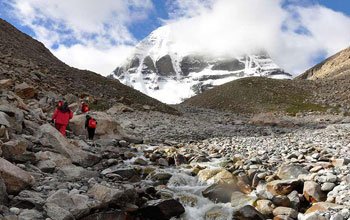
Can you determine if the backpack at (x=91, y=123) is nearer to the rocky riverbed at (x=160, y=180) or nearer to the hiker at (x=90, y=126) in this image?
the hiker at (x=90, y=126)

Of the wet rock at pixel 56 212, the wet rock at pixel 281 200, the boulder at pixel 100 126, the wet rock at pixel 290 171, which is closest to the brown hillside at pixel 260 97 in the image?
the boulder at pixel 100 126

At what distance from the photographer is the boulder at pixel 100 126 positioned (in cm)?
2500

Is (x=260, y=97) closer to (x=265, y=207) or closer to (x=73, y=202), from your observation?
(x=265, y=207)

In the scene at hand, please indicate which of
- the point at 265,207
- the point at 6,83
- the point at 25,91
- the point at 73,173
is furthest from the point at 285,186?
the point at 6,83

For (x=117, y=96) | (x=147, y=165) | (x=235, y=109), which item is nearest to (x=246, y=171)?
(x=147, y=165)

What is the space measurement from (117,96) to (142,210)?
1537 inches

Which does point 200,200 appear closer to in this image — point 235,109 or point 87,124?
point 87,124

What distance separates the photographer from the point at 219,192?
49.2 feet

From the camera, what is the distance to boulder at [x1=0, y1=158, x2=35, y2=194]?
38.2 feet

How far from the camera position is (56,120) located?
70.4 ft

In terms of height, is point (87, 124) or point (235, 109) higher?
point (235, 109)

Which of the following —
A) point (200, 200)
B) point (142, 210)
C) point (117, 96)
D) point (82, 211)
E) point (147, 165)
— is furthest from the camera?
point (117, 96)

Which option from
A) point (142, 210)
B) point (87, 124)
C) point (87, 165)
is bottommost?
point (142, 210)

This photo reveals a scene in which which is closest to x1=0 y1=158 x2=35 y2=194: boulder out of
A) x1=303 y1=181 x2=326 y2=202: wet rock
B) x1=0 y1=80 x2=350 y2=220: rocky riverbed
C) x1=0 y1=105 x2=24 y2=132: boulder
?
x1=0 y1=80 x2=350 y2=220: rocky riverbed
